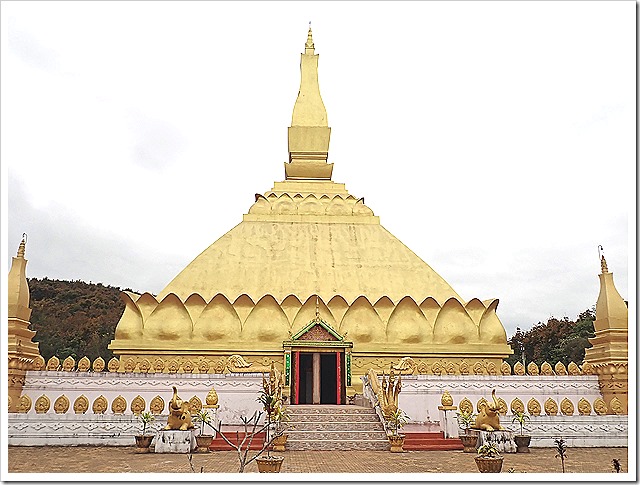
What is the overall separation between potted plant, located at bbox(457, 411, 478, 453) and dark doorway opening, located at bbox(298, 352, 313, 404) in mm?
6089

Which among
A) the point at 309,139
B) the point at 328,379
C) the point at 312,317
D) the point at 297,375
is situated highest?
the point at 309,139

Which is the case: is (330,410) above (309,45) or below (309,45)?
below

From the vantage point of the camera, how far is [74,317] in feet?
154

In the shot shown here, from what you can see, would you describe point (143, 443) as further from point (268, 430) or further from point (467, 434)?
point (467, 434)

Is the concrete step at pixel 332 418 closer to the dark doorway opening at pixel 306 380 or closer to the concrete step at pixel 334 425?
the concrete step at pixel 334 425

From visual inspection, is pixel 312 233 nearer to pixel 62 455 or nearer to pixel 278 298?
pixel 278 298

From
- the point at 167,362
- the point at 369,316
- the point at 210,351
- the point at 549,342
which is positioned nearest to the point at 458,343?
the point at 369,316

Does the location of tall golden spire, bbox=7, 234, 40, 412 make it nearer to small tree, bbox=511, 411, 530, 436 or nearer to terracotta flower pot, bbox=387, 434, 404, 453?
terracotta flower pot, bbox=387, 434, 404, 453

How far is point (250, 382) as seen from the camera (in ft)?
52.8

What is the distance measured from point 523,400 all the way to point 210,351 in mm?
9129

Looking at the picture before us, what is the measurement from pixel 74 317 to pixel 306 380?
3290 cm

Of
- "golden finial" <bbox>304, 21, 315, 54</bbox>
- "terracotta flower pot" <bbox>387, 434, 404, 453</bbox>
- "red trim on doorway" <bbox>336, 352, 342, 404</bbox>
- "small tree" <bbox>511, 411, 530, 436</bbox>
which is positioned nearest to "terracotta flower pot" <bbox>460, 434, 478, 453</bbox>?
"small tree" <bbox>511, 411, 530, 436</bbox>

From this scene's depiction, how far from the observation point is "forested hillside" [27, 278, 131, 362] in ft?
131

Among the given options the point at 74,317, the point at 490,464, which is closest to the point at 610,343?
the point at 490,464
